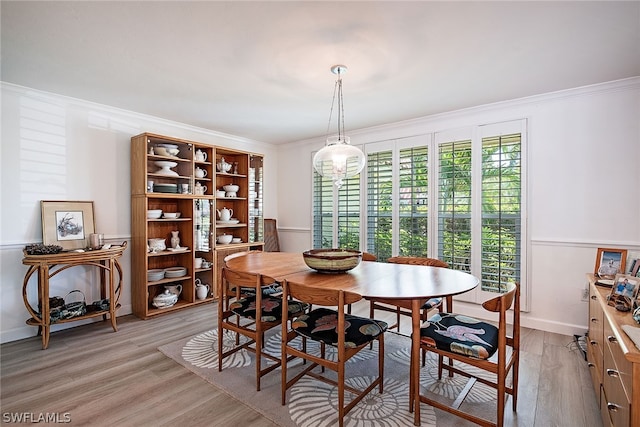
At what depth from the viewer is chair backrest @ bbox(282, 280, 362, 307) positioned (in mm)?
1735

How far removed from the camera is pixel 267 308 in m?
2.39

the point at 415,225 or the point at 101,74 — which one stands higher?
the point at 101,74

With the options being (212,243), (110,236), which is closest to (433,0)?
(212,243)

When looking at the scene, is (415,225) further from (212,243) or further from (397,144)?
(212,243)

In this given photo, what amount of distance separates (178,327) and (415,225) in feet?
9.91

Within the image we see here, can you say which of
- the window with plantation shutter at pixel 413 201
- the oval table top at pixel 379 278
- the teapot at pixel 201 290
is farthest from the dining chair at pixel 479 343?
the teapot at pixel 201 290

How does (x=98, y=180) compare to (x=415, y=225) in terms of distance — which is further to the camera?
(x=415, y=225)

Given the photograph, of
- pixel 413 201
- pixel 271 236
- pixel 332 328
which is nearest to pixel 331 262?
pixel 332 328

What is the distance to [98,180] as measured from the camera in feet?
11.7

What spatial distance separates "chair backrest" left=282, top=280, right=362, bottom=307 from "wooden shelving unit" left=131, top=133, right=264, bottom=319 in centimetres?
239

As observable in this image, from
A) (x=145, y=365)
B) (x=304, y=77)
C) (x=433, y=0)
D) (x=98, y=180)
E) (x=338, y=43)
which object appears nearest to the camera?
(x=433, y=0)

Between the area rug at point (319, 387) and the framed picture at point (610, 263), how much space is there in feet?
4.63

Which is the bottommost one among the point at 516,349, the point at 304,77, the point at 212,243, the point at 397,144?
the point at 516,349

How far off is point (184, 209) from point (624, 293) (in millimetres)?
4271
